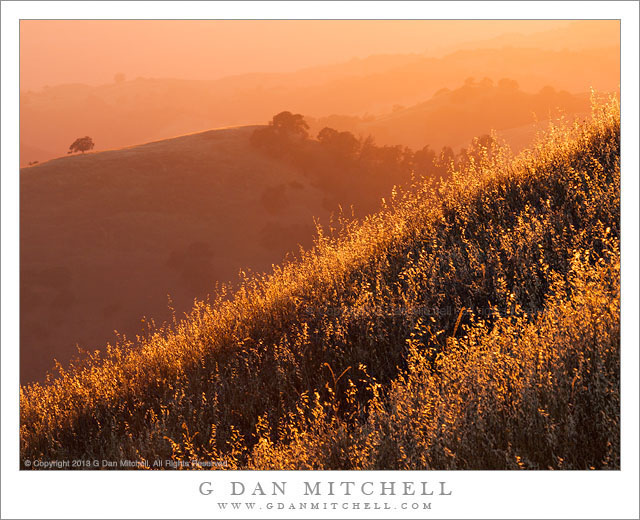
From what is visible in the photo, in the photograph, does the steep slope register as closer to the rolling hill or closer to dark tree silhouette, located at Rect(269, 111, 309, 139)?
dark tree silhouette, located at Rect(269, 111, 309, 139)

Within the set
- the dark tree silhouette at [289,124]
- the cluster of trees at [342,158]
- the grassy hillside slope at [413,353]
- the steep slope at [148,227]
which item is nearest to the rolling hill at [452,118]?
the dark tree silhouette at [289,124]

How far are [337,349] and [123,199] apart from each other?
1658 centimetres

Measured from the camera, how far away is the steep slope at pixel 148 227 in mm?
8656

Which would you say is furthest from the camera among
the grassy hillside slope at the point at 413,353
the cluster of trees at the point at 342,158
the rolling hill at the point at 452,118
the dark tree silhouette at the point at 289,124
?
the rolling hill at the point at 452,118

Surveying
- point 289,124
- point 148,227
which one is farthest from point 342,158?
point 148,227

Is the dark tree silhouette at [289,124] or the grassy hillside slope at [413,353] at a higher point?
the dark tree silhouette at [289,124]

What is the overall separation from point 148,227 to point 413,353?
48.8 feet

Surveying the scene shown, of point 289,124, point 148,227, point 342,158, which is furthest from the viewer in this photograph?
point 342,158

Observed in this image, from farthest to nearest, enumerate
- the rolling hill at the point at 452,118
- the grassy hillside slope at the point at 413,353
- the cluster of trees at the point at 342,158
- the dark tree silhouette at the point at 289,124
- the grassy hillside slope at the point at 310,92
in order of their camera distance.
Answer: the rolling hill at the point at 452,118
the cluster of trees at the point at 342,158
the dark tree silhouette at the point at 289,124
the grassy hillside slope at the point at 310,92
the grassy hillside slope at the point at 413,353

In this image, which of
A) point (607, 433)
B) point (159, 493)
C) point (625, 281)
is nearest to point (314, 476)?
point (159, 493)

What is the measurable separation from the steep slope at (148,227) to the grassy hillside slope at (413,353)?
44.9 inches

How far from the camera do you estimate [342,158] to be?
22.5m

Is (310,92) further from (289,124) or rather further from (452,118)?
(452,118)

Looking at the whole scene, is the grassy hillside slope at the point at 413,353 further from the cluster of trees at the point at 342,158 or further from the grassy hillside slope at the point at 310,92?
the cluster of trees at the point at 342,158
